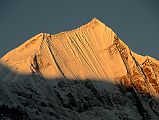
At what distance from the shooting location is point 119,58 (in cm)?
17038

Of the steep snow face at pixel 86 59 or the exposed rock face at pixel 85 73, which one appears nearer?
the exposed rock face at pixel 85 73

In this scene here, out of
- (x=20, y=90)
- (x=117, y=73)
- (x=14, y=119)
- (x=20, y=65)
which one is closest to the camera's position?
(x=14, y=119)

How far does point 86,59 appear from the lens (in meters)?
168

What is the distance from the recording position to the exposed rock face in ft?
486

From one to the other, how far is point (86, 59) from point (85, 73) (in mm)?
6525

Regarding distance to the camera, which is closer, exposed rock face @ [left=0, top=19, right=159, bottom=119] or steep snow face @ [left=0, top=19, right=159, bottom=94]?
exposed rock face @ [left=0, top=19, right=159, bottom=119]

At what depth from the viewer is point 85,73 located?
16200 cm

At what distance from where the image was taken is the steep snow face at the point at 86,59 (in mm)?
158500

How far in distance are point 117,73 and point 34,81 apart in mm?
22305

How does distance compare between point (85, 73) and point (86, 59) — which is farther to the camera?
point (86, 59)

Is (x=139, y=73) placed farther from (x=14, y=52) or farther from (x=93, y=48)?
(x=14, y=52)

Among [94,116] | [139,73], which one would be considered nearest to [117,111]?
[94,116]

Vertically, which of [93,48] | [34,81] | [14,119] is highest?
[93,48]

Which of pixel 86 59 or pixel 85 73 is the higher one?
pixel 86 59
